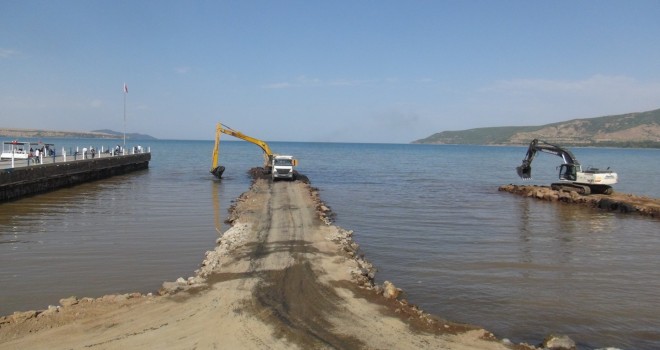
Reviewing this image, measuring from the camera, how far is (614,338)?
9.92 metres

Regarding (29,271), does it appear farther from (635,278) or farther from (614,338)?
(635,278)

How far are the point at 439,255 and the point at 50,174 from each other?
2814 cm

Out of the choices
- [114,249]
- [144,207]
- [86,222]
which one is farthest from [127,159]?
[114,249]

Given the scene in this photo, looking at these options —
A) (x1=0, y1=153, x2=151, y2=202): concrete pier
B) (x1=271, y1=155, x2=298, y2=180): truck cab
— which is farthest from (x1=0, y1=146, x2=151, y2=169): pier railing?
(x1=271, y1=155, x2=298, y2=180): truck cab

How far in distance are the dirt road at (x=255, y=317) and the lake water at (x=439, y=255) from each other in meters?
1.53

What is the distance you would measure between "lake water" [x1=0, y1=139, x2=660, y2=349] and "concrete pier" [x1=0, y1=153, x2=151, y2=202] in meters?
0.93

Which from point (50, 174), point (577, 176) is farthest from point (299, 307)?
point (577, 176)

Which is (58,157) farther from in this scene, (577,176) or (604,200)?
(604,200)

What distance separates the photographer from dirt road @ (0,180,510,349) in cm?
821

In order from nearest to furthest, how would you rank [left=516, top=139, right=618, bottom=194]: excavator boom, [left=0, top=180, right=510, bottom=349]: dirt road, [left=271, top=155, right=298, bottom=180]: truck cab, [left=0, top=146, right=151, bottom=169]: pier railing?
[left=0, top=180, right=510, bottom=349]: dirt road, [left=0, top=146, right=151, bottom=169]: pier railing, [left=516, top=139, right=618, bottom=194]: excavator boom, [left=271, top=155, right=298, bottom=180]: truck cab

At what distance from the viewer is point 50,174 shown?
110 ft

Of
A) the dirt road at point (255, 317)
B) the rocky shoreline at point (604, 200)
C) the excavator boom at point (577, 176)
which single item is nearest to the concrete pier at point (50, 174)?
the dirt road at point (255, 317)

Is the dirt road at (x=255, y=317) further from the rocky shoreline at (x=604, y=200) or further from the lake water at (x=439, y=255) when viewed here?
the rocky shoreline at (x=604, y=200)

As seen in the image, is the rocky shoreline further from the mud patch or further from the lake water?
the mud patch
